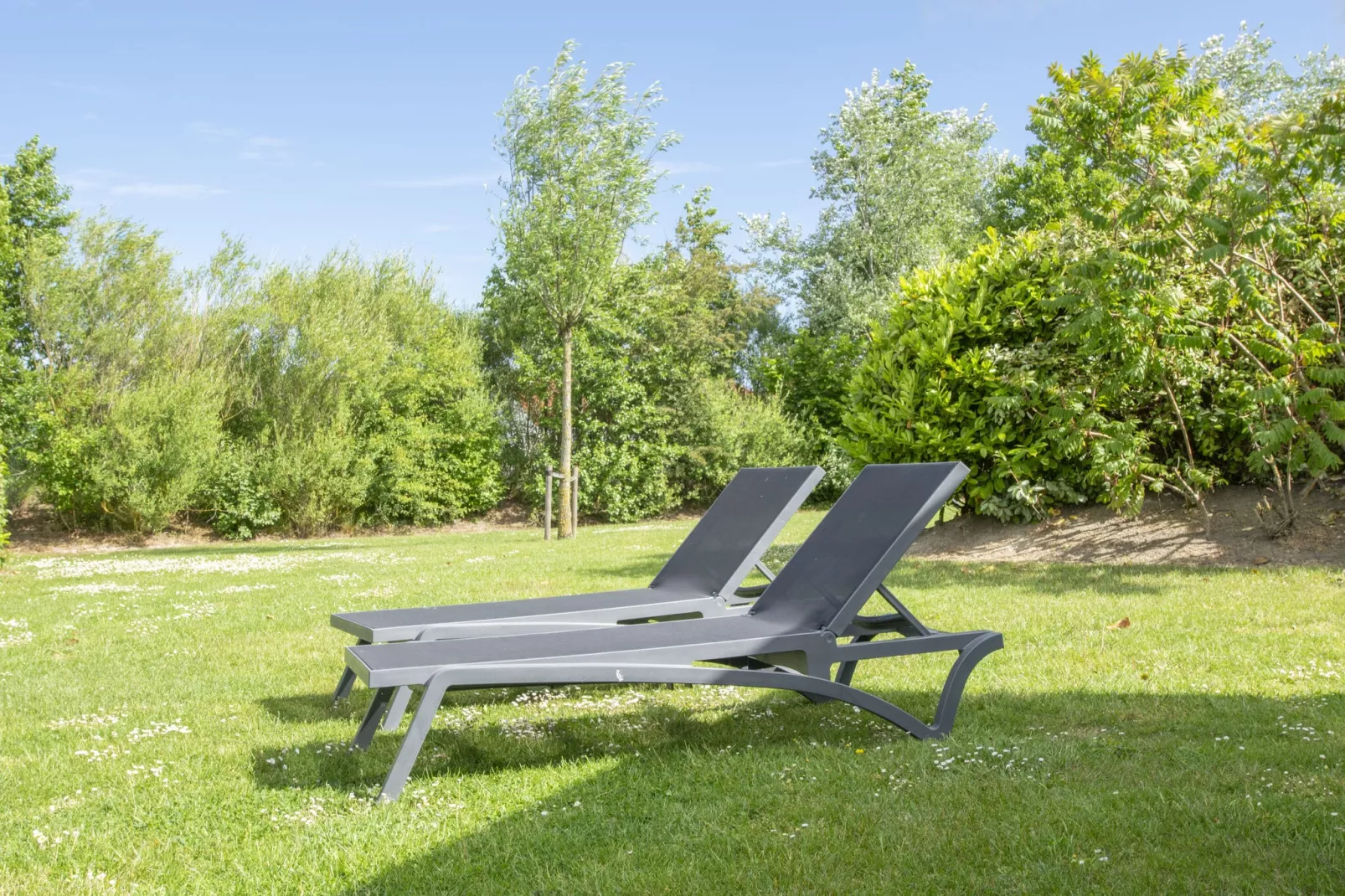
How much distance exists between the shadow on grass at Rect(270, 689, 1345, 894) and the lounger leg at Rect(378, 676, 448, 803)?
0.08 m

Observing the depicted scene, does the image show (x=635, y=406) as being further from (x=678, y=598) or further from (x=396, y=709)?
(x=396, y=709)

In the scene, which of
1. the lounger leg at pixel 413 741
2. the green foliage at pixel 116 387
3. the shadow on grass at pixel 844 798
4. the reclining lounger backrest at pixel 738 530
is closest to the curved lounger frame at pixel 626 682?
the lounger leg at pixel 413 741

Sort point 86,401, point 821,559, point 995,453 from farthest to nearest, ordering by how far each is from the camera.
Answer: point 86,401, point 995,453, point 821,559

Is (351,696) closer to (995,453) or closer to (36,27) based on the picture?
(995,453)

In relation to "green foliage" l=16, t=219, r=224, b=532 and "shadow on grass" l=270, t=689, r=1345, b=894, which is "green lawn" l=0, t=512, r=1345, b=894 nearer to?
"shadow on grass" l=270, t=689, r=1345, b=894

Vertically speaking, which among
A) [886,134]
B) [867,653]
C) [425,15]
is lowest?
[867,653]

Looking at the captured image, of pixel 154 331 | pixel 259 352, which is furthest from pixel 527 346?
pixel 154 331

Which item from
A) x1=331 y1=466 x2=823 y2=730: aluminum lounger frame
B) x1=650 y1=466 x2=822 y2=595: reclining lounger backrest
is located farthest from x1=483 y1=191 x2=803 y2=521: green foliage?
x1=331 y1=466 x2=823 y2=730: aluminum lounger frame

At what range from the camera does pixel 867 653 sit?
4633 mm

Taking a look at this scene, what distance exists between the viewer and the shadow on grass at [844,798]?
3205mm

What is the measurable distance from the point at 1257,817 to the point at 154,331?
24.3m

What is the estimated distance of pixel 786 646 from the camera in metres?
4.63

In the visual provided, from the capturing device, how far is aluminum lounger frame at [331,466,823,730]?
218 inches

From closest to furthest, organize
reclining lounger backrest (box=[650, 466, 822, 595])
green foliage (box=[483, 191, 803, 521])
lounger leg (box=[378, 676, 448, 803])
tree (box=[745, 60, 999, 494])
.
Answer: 1. lounger leg (box=[378, 676, 448, 803])
2. reclining lounger backrest (box=[650, 466, 822, 595])
3. green foliage (box=[483, 191, 803, 521])
4. tree (box=[745, 60, 999, 494])
